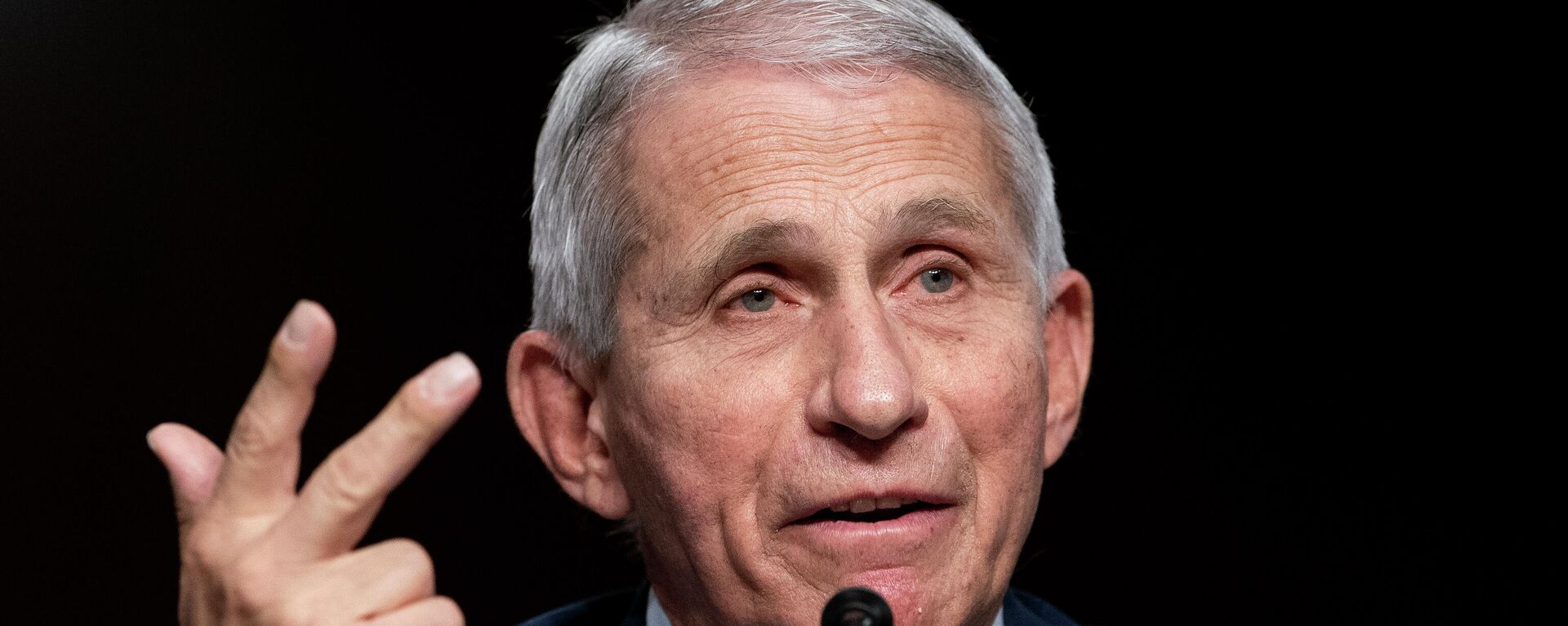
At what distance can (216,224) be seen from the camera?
2867 mm

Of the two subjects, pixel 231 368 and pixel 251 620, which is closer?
pixel 251 620

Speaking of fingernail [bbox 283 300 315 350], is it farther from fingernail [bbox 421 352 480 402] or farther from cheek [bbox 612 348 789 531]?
cheek [bbox 612 348 789 531]

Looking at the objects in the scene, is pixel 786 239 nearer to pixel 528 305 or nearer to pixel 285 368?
pixel 285 368

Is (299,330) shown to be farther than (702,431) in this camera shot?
No

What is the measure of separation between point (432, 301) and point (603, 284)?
1145mm

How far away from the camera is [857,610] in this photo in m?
1.53

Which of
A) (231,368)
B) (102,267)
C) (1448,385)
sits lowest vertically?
(1448,385)

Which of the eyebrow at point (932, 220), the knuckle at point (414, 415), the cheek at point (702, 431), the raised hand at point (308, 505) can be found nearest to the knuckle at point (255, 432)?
the raised hand at point (308, 505)

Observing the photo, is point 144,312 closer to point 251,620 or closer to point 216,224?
point 216,224

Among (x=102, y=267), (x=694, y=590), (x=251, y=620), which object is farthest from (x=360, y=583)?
(x=102, y=267)

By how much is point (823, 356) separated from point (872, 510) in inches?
7.3

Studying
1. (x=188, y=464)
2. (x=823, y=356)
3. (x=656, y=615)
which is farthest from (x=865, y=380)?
(x=188, y=464)

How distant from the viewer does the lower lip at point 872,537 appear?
1796 mm

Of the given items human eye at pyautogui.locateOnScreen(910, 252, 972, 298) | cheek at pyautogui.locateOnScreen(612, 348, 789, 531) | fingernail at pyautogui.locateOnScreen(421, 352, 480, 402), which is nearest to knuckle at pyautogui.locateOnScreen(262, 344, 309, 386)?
fingernail at pyautogui.locateOnScreen(421, 352, 480, 402)
